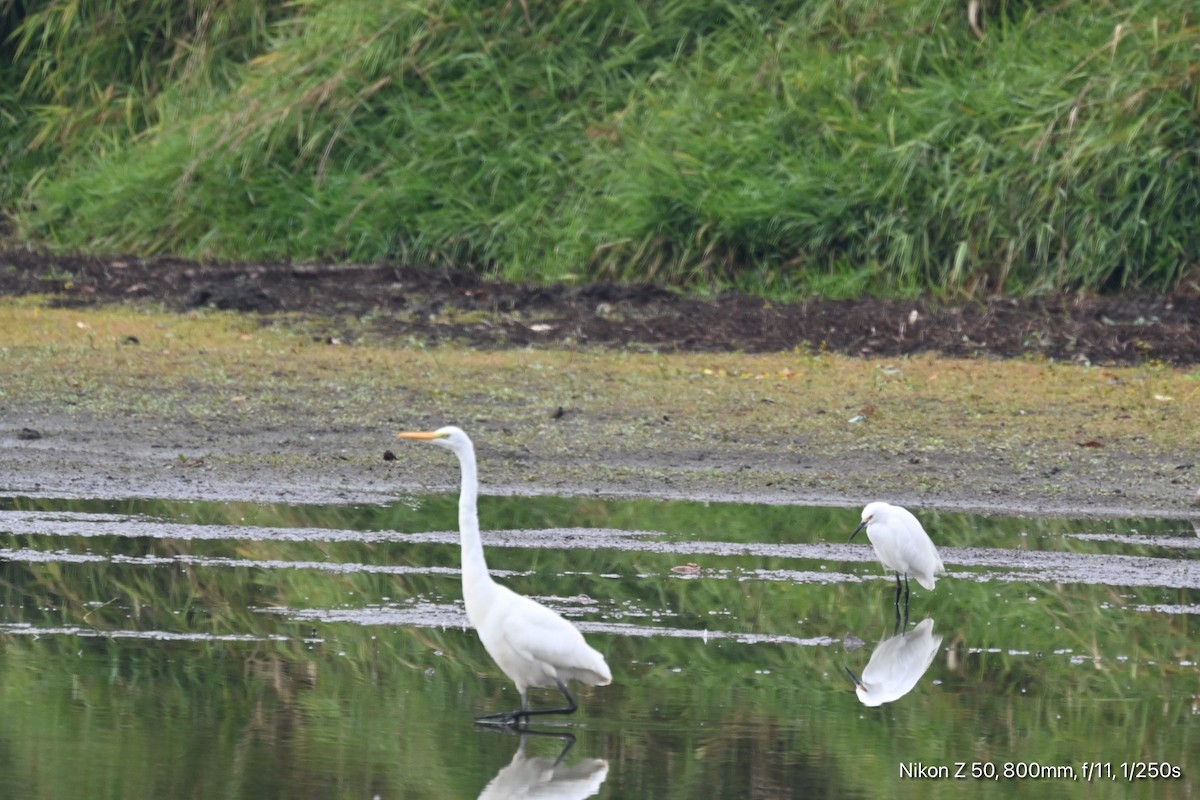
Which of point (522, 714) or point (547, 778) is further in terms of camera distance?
point (522, 714)

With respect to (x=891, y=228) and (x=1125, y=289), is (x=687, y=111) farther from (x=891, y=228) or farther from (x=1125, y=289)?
(x=1125, y=289)

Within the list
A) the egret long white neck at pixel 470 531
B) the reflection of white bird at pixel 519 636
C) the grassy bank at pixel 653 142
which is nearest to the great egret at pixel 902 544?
the reflection of white bird at pixel 519 636

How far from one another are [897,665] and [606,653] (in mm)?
1011

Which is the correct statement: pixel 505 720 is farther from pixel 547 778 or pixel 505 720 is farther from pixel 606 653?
pixel 606 653

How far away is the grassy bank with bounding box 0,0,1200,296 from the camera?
1529 centimetres

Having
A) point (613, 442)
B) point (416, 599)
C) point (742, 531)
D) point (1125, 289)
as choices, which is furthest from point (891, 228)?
point (416, 599)

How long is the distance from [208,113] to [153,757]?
1434 centimetres

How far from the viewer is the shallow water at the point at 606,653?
18.2 feet

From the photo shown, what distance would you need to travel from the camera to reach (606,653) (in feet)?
22.3

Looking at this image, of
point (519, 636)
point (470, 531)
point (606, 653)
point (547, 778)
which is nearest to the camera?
point (547, 778)

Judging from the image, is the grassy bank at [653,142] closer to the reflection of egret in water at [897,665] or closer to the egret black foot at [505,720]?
the reflection of egret in water at [897,665]

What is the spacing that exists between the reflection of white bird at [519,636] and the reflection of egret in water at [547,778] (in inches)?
11.3

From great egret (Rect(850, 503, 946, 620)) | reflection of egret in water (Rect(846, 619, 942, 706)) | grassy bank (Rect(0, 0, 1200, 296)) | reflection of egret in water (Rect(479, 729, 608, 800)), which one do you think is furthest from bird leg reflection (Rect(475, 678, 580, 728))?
grassy bank (Rect(0, 0, 1200, 296))

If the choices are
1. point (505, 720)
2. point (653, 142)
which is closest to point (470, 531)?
point (505, 720)
